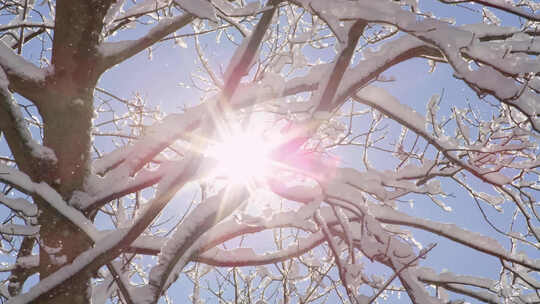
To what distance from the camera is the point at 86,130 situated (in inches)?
107

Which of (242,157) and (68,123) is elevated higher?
(68,123)

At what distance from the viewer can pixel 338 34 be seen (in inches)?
67.7

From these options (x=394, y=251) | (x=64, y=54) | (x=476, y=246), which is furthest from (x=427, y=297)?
(x=64, y=54)

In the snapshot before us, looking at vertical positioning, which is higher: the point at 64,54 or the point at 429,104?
the point at 64,54

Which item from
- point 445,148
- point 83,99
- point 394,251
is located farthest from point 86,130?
point 445,148

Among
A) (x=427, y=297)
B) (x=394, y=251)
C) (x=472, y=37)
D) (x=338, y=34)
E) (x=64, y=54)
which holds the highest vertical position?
(x=64, y=54)

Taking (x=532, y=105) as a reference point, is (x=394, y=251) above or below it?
below

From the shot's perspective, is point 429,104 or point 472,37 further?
point 429,104

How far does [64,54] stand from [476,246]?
2.93 metres

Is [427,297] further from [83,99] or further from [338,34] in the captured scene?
[83,99]

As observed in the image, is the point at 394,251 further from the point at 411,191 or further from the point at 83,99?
the point at 83,99

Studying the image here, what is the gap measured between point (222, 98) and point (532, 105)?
4.47 feet

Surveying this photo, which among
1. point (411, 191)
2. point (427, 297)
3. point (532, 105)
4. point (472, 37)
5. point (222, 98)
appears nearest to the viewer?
point (472, 37)

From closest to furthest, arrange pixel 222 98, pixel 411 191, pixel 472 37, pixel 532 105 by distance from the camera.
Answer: pixel 472 37 < pixel 532 105 < pixel 222 98 < pixel 411 191
